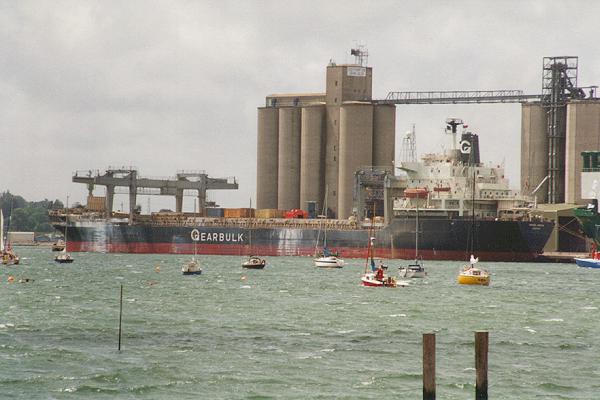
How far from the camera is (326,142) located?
157250mm

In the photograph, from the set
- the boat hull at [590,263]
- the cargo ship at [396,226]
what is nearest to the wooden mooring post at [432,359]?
the cargo ship at [396,226]

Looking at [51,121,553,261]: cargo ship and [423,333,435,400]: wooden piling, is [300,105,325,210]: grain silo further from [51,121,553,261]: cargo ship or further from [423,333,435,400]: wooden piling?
[423,333,435,400]: wooden piling

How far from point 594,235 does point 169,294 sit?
64.1 meters

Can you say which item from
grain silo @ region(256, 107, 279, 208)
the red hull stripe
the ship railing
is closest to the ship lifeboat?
the red hull stripe

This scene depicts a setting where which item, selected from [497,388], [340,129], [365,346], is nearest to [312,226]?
[340,129]

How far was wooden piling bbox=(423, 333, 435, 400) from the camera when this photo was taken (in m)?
33.3

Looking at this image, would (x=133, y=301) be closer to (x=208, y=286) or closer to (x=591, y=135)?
(x=208, y=286)

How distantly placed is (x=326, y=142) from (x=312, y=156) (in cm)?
301

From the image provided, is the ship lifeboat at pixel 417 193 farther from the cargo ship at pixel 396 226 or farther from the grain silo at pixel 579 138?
the grain silo at pixel 579 138

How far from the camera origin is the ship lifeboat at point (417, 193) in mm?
129125

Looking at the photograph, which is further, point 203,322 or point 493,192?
point 493,192

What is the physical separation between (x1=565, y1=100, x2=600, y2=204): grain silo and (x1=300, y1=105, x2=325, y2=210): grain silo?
1158 inches

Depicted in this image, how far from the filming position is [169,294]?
255 feet

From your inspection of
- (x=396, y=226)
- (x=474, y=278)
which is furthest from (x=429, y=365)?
(x=396, y=226)
